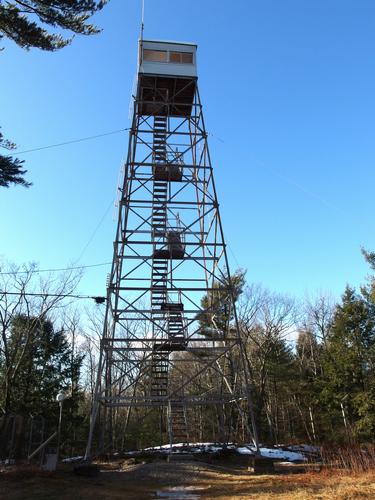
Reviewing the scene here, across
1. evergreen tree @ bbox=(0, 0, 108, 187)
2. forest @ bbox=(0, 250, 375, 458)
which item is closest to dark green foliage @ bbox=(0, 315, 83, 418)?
forest @ bbox=(0, 250, 375, 458)

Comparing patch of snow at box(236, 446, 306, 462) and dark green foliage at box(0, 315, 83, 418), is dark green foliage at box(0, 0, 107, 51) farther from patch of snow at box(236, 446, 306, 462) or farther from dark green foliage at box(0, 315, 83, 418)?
dark green foliage at box(0, 315, 83, 418)

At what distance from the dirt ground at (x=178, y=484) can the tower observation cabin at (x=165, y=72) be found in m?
13.3

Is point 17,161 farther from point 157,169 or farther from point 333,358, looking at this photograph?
point 333,358

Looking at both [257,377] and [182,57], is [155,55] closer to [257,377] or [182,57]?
[182,57]

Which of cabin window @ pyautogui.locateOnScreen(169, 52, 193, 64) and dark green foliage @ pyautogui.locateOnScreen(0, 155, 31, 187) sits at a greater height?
cabin window @ pyautogui.locateOnScreen(169, 52, 193, 64)

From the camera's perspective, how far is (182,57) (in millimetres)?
18469

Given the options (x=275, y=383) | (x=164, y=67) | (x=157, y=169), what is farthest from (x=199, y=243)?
(x=275, y=383)

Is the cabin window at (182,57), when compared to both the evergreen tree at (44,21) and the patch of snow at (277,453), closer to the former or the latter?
the evergreen tree at (44,21)

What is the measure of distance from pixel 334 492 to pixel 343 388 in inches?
990

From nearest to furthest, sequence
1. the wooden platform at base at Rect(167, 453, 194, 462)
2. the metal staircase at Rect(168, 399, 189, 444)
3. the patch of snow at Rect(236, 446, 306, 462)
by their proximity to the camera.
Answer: the wooden platform at base at Rect(167, 453, 194, 462) < the metal staircase at Rect(168, 399, 189, 444) < the patch of snow at Rect(236, 446, 306, 462)

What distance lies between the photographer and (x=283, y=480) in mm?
10680

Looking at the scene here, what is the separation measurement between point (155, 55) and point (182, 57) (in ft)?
3.70

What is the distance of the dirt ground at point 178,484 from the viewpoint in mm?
8609

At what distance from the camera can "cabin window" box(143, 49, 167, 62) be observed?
1819cm
